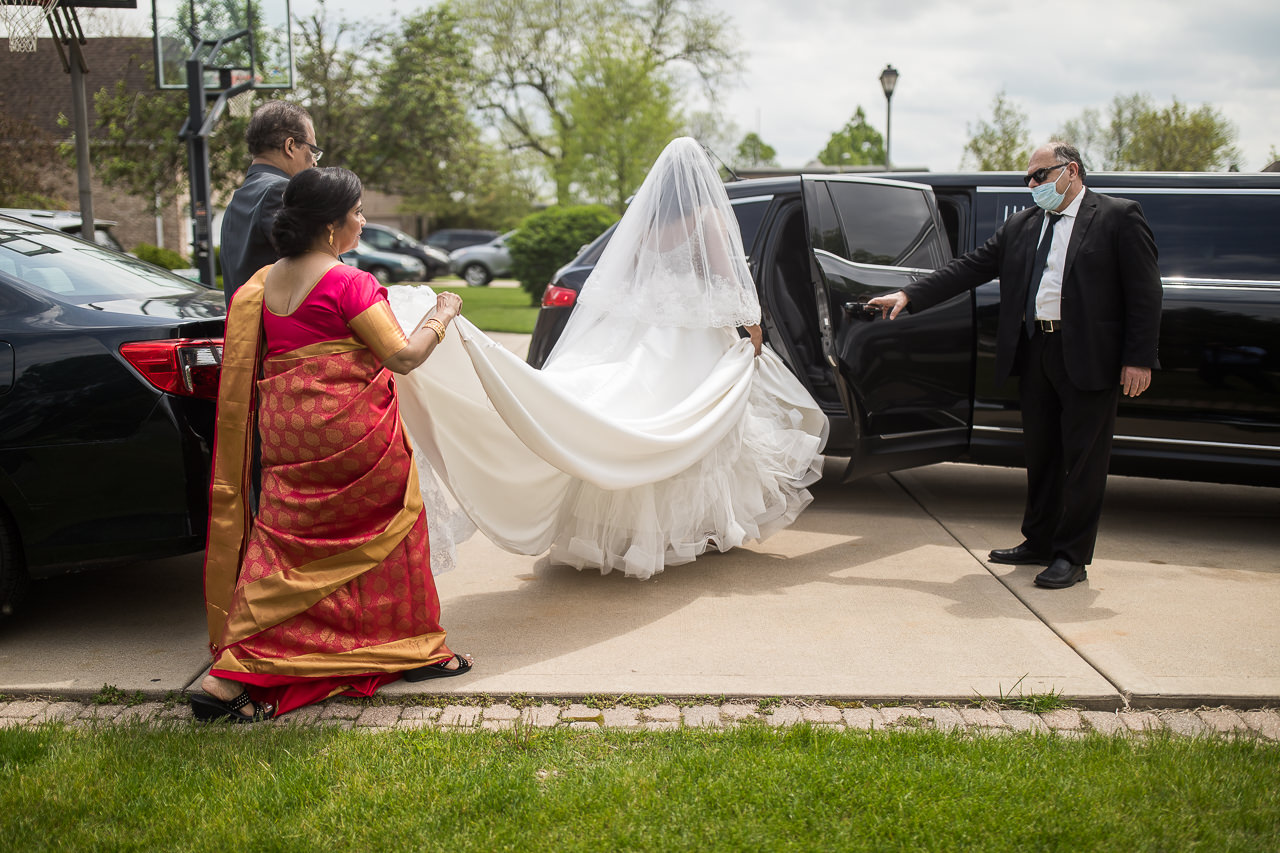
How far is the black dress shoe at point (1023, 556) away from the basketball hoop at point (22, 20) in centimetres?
701

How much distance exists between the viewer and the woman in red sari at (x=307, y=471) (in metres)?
3.33

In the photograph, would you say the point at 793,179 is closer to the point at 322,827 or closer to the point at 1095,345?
the point at 1095,345

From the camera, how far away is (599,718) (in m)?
3.39

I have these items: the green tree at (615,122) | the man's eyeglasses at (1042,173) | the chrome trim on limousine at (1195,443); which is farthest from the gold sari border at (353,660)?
the green tree at (615,122)

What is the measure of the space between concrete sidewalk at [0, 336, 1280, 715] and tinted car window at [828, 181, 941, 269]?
151cm

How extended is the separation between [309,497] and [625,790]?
1407 mm

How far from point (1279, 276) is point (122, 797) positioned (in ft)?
18.5

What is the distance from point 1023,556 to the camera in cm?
505

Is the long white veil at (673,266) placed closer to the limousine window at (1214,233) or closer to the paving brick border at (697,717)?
the paving brick border at (697,717)

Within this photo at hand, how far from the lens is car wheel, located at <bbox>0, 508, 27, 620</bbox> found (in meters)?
3.81

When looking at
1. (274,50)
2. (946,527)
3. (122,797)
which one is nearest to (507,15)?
(274,50)

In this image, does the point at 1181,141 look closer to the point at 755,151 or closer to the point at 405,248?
the point at 405,248

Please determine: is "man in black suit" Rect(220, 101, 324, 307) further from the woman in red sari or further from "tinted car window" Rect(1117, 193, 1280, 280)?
"tinted car window" Rect(1117, 193, 1280, 280)

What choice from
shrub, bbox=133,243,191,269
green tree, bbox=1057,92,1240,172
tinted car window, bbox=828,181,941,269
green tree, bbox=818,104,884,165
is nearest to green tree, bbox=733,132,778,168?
green tree, bbox=818,104,884,165
